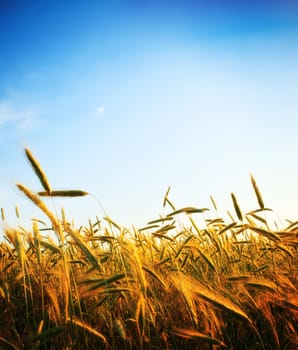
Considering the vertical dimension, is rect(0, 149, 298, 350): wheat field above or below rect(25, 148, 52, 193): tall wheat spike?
below

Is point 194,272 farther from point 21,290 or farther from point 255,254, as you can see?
point 21,290

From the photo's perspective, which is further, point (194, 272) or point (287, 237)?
point (194, 272)

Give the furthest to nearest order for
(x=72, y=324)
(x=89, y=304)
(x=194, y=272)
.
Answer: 1. (x=194, y=272)
2. (x=89, y=304)
3. (x=72, y=324)

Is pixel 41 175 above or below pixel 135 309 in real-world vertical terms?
above

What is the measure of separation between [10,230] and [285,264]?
2.54 m

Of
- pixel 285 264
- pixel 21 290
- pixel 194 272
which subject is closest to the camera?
pixel 21 290

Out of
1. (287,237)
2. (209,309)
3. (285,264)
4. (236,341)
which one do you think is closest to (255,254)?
(285,264)

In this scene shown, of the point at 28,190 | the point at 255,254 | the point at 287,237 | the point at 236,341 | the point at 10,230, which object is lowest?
the point at 236,341

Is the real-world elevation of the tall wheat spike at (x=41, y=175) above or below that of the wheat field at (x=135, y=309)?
above

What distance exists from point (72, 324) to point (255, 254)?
2.37 m

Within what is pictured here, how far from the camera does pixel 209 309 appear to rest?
148 centimetres

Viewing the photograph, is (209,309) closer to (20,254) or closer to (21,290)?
(20,254)

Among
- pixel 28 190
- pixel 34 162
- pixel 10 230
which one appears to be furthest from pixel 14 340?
pixel 34 162

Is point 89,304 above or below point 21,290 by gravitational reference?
below
